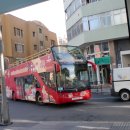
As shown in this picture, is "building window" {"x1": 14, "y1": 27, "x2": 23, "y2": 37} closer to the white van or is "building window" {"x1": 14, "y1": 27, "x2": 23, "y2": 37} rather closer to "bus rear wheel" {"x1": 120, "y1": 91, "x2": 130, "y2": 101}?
the white van

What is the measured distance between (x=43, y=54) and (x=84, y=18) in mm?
16334

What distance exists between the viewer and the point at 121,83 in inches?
725

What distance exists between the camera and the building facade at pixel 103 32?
32312 millimetres

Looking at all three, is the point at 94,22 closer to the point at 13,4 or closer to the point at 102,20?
the point at 102,20

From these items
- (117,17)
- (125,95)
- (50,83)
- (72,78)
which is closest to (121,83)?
(125,95)

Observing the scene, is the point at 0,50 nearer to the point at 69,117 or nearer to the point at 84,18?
the point at 69,117

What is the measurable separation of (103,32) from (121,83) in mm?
15284

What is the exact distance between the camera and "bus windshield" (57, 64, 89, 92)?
682 inches

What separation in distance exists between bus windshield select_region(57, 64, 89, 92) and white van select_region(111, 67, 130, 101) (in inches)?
71.1

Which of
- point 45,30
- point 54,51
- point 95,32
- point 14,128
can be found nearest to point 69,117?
point 14,128

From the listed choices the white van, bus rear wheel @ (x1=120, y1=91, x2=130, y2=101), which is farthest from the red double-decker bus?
bus rear wheel @ (x1=120, y1=91, x2=130, y2=101)

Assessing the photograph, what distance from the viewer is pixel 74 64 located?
17.9 m

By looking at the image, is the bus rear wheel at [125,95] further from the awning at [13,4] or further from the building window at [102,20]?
the building window at [102,20]

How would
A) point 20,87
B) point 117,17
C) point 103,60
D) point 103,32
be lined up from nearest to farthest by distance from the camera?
point 20,87, point 117,17, point 103,32, point 103,60
